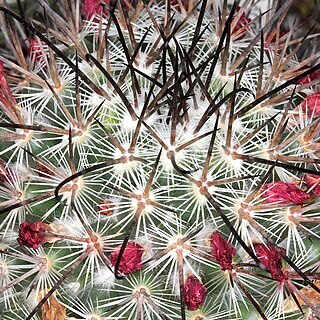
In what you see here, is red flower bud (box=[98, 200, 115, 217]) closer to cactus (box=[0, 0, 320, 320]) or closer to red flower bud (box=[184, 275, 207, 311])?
cactus (box=[0, 0, 320, 320])

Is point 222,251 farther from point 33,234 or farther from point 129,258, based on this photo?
point 33,234

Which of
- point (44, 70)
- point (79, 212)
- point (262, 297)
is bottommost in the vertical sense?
point (262, 297)

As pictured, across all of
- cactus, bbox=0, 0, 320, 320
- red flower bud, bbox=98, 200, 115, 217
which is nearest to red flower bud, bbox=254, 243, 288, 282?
cactus, bbox=0, 0, 320, 320

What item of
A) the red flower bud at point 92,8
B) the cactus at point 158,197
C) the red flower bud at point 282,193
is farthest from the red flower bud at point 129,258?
the red flower bud at point 92,8

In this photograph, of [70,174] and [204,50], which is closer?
[70,174]

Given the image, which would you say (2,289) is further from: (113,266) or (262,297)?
(262,297)

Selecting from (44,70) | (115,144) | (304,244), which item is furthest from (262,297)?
(44,70)
